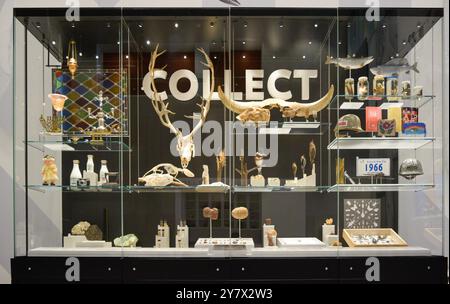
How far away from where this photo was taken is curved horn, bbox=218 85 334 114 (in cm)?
444

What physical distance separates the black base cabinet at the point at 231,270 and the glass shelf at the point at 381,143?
85cm

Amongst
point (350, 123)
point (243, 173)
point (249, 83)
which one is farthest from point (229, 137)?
point (350, 123)

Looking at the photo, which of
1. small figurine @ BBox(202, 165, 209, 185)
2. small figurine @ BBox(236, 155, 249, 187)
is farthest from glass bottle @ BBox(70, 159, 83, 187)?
small figurine @ BBox(236, 155, 249, 187)

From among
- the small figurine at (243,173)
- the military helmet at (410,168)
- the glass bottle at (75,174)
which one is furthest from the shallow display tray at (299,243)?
the glass bottle at (75,174)

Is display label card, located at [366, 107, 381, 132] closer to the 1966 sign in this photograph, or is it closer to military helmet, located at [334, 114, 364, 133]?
military helmet, located at [334, 114, 364, 133]

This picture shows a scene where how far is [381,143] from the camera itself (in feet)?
14.2

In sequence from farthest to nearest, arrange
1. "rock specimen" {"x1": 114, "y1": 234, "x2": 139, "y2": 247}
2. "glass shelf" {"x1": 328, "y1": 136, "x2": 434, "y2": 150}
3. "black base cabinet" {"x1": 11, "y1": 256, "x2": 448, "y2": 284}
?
"rock specimen" {"x1": 114, "y1": 234, "x2": 139, "y2": 247}
"glass shelf" {"x1": 328, "y1": 136, "x2": 434, "y2": 150}
"black base cabinet" {"x1": 11, "y1": 256, "x2": 448, "y2": 284}

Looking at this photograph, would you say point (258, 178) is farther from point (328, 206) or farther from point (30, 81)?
point (30, 81)

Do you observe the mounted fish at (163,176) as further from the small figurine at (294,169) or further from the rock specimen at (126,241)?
the small figurine at (294,169)

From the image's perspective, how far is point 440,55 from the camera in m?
4.19

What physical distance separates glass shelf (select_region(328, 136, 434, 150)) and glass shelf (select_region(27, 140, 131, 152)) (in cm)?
173

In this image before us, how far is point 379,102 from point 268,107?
34.2 inches
